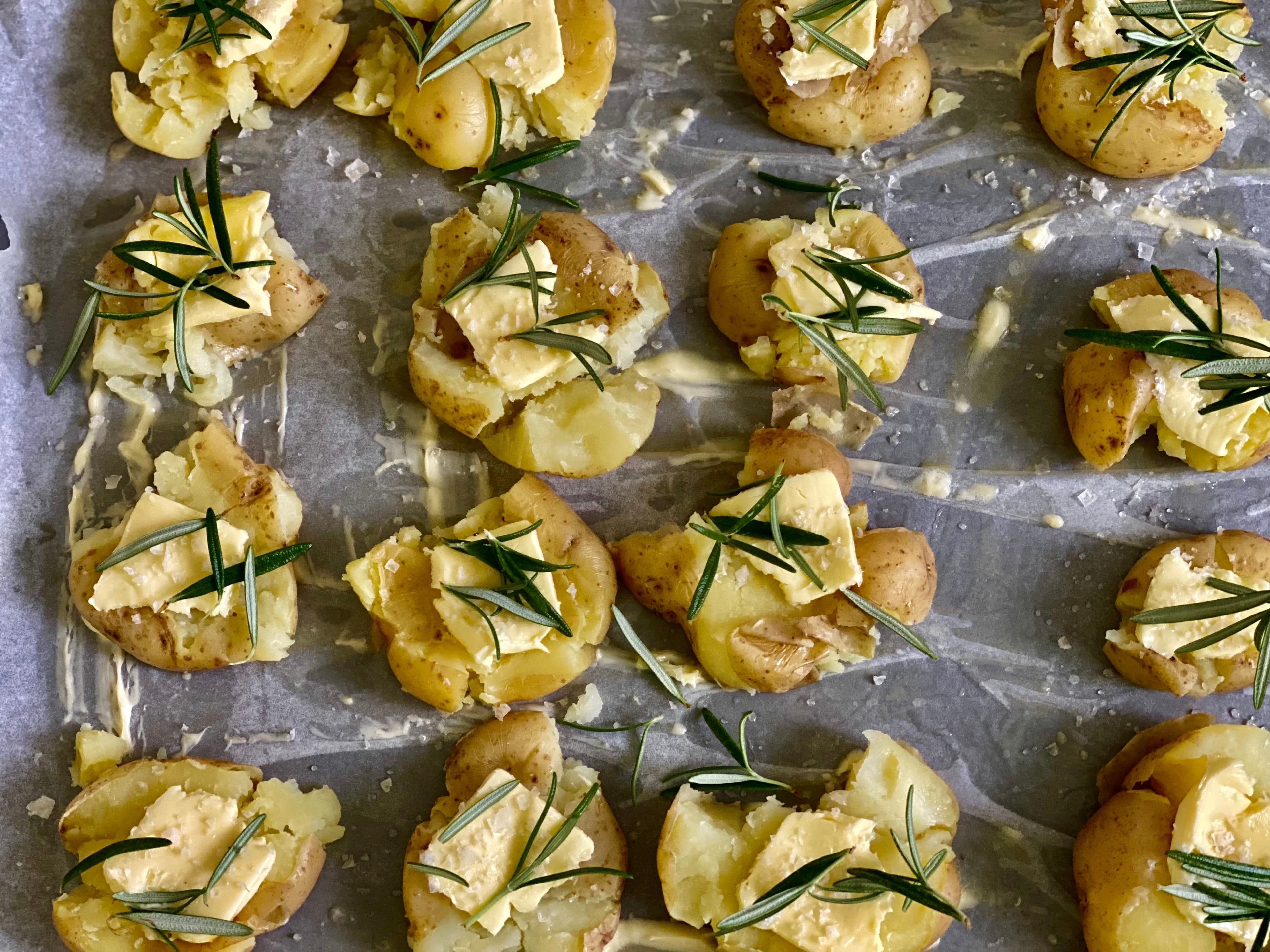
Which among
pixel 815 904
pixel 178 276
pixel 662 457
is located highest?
pixel 178 276

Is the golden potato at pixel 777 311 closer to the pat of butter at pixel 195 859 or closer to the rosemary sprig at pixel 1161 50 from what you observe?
the rosemary sprig at pixel 1161 50

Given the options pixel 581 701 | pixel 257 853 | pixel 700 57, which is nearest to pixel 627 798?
pixel 581 701

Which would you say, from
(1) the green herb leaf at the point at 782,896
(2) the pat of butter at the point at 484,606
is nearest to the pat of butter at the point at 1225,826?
(1) the green herb leaf at the point at 782,896

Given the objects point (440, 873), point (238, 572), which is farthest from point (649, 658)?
point (238, 572)

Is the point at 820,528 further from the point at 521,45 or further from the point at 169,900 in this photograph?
the point at 169,900

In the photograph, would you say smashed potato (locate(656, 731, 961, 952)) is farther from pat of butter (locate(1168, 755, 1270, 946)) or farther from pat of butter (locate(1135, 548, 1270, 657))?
pat of butter (locate(1135, 548, 1270, 657))

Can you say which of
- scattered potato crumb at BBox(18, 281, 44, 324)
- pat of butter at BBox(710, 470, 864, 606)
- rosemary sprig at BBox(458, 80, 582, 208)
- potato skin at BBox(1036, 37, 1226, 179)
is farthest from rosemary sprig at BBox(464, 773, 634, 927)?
potato skin at BBox(1036, 37, 1226, 179)

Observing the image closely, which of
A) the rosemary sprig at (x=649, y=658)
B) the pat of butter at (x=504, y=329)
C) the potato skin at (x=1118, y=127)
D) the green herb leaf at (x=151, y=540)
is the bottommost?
the rosemary sprig at (x=649, y=658)
